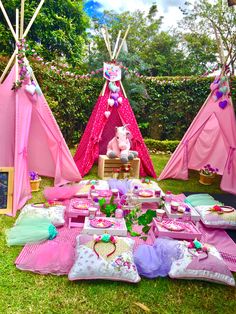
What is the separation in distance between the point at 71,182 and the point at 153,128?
4.88 metres

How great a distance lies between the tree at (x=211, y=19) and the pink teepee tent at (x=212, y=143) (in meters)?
6.05

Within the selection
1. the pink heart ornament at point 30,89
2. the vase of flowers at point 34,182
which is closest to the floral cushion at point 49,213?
the vase of flowers at point 34,182

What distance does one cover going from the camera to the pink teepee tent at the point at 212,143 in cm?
539

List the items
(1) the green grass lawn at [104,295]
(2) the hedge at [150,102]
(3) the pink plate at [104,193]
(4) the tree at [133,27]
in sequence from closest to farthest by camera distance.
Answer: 1. (1) the green grass lawn at [104,295]
2. (3) the pink plate at [104,193]
3. (2) the hedge at [150,102]
4. (4) the tree at [133,27]

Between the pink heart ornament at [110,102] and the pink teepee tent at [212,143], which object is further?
the pink heart ornament at [110,102]

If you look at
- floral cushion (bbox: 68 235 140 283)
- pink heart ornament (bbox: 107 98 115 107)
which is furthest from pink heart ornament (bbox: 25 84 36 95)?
floral cushion (bbox: 68 235 140 283)

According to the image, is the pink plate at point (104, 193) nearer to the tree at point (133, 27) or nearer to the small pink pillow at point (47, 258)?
the small pink pillow at point (47, 258)

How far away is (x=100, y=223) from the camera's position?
10.8ft

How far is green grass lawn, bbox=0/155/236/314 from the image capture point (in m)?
2.34

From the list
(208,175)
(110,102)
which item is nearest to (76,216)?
(110,102)

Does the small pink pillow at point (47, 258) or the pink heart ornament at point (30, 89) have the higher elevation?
the pink heart ornament at point (30, 89)

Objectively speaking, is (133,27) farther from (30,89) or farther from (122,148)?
(30,89)

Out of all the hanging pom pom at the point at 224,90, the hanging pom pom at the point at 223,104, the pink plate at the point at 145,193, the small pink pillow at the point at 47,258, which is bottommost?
the small pink pillow at the point at 47,258

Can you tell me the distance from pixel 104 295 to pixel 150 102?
754 centimetres
